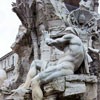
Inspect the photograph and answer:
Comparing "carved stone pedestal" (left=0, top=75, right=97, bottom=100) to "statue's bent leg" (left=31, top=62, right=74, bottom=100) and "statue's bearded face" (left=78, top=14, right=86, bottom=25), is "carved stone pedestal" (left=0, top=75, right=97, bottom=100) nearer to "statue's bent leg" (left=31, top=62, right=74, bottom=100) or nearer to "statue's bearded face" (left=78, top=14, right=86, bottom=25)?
"statue's bent leg" (left=31, top=62, right=74, bottom=100)

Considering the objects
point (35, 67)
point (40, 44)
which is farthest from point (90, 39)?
point (35, 67)

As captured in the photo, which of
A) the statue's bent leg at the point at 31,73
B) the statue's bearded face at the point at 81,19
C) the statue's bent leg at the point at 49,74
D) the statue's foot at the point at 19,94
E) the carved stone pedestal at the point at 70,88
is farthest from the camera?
the statue's bearded face at the point at 81,19

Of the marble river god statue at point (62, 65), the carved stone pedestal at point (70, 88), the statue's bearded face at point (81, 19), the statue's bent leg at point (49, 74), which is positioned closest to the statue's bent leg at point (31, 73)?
the marble river god statue at point (62, 65)

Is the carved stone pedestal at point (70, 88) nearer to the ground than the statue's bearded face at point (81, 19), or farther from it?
nearer to the ground

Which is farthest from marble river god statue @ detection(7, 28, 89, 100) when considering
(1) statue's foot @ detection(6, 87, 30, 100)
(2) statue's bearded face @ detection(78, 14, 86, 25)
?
(2) statue's bearded face @ detection(78, 14, 86, 25)

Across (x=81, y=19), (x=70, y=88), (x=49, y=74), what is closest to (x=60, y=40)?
(x=49, y=74)

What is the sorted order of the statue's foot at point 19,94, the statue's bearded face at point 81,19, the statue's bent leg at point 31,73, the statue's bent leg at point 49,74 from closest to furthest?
the statue's bent leg at point 49,74 → the statue's foot at point 19,94 → the statue's bent leg at point 31,73 → the statue's bearded face at point 81,19

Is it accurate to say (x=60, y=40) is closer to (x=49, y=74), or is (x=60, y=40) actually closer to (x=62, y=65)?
(x=62, y=65)

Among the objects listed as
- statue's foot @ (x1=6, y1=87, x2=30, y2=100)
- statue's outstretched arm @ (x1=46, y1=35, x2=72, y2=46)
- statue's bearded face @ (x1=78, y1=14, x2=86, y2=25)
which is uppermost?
statue's bearded face @ (x1=78, y1=14, x2=86, y2=25)

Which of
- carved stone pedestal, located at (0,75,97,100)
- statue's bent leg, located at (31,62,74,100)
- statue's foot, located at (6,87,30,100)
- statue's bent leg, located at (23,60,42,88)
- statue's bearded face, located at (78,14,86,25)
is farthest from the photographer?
statue's bearded face, located at (78,14,86,25)

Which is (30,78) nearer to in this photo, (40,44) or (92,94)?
(92,94)

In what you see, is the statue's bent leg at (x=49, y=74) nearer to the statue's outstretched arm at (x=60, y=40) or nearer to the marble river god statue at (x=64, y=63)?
the marble river god statue at (x=64, y=63)

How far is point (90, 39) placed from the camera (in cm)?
1202

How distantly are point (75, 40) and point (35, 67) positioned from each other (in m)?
1.48
